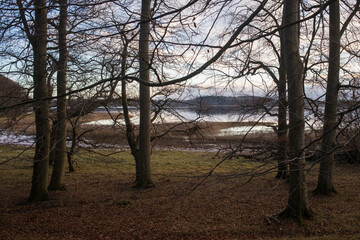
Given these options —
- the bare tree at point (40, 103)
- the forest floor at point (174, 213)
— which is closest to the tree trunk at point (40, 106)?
the bare tree at point (40, 103)

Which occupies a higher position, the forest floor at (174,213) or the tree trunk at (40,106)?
the tree trunk at (40,106)

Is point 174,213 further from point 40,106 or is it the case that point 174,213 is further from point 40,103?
point 40,103

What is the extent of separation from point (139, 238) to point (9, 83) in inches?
239

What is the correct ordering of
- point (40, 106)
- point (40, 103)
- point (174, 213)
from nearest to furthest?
point (40, 106)
point (174, 213)
point (40, 103)

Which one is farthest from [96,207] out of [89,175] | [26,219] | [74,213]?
[89,175]

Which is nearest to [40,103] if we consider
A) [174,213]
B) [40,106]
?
[40,106]

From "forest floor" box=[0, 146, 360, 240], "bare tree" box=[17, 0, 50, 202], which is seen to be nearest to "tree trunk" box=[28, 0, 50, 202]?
"bare tree" box=[17, 0, 50, 202]

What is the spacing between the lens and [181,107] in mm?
11852

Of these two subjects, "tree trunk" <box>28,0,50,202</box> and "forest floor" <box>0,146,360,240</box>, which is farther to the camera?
"tree trunk" <box>28,0,50,202</box>

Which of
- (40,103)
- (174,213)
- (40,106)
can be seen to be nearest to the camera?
(40,106)

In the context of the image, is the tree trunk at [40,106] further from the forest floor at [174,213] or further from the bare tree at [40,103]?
the forest floor at [174,213]

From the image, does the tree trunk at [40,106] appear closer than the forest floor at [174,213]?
No

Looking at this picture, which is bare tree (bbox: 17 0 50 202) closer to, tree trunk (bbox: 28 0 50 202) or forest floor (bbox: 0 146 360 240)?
tree trunk (bbox: 28 0 50 202)

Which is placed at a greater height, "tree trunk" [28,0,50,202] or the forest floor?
"tree trunk" [28,0,50,202]
